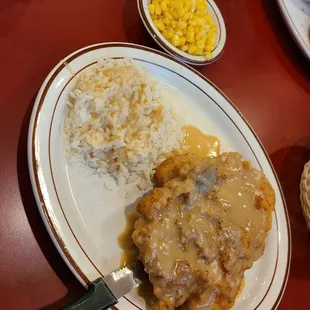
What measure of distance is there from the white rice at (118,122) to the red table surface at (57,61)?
283mm

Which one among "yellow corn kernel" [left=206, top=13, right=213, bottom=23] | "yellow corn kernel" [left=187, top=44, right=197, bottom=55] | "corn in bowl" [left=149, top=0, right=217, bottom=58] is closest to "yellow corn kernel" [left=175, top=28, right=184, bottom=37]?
"corn in bowl" [left=149, top=0, right=217, bottom=58]

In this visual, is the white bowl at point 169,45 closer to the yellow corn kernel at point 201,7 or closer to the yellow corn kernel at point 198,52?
the yellow corn kernel at point 198,52

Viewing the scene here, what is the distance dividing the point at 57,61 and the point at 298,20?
2359 mm

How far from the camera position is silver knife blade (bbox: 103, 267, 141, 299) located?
73.9 inches

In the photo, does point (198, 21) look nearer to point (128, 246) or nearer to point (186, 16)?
point (186, 16)

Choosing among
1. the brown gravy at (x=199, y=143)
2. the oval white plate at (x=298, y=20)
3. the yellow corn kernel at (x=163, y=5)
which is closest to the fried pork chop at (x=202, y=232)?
the brown gravy at (x=199, y=143)

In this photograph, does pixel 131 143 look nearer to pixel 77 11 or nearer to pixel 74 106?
pixel 74 106

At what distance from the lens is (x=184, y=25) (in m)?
2.93

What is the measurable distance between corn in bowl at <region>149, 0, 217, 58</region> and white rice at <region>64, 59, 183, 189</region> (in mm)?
545

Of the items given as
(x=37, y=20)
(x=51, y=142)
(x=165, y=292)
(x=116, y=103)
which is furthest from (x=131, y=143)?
(x=37, y=20)

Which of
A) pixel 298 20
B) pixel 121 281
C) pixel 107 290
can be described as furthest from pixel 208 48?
pixel 107 290

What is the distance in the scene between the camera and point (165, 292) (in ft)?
6.29

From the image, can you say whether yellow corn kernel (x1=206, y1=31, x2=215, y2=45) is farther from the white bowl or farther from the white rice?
the white rice

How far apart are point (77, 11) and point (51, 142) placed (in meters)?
1.14
